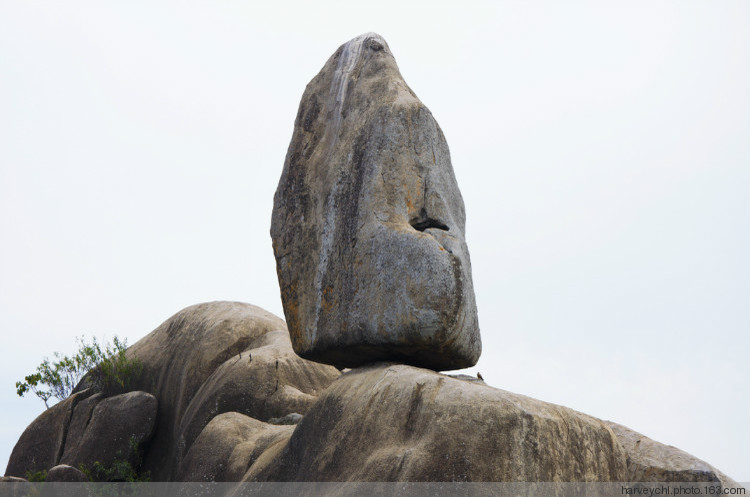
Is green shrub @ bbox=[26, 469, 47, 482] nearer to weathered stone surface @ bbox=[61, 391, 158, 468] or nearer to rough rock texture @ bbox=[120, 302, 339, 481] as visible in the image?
weathered stone surface @ bbox=[61, 391, 158, 468]

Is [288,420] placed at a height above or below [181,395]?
above

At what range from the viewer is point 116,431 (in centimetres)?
2059

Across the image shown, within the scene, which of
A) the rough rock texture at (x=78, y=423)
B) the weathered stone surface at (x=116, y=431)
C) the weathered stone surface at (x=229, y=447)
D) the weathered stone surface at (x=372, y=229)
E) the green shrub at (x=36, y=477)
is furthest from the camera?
the rough rock texture at (x=78, y=423)

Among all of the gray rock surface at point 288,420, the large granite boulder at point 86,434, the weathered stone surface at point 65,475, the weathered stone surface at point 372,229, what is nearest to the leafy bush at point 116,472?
the large granite boulder at point 86,434

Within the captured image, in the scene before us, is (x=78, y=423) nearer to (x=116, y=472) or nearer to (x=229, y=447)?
(x=116, y=472)

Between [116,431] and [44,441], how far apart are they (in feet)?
9.48

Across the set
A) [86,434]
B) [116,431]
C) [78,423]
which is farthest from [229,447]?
[78,423]

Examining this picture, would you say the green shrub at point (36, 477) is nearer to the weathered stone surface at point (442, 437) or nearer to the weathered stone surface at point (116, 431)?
the weathered stone surface at point (116, 431)

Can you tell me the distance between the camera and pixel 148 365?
909 inches

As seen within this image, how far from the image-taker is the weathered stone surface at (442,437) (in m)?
9.84

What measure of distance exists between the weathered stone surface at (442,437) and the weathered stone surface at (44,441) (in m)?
12.0

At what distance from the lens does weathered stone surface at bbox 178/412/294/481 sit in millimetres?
13562

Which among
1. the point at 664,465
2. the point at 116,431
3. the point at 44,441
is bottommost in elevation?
the point at 44,441

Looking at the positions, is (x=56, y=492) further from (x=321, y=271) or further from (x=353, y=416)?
(x=353, y=416)
